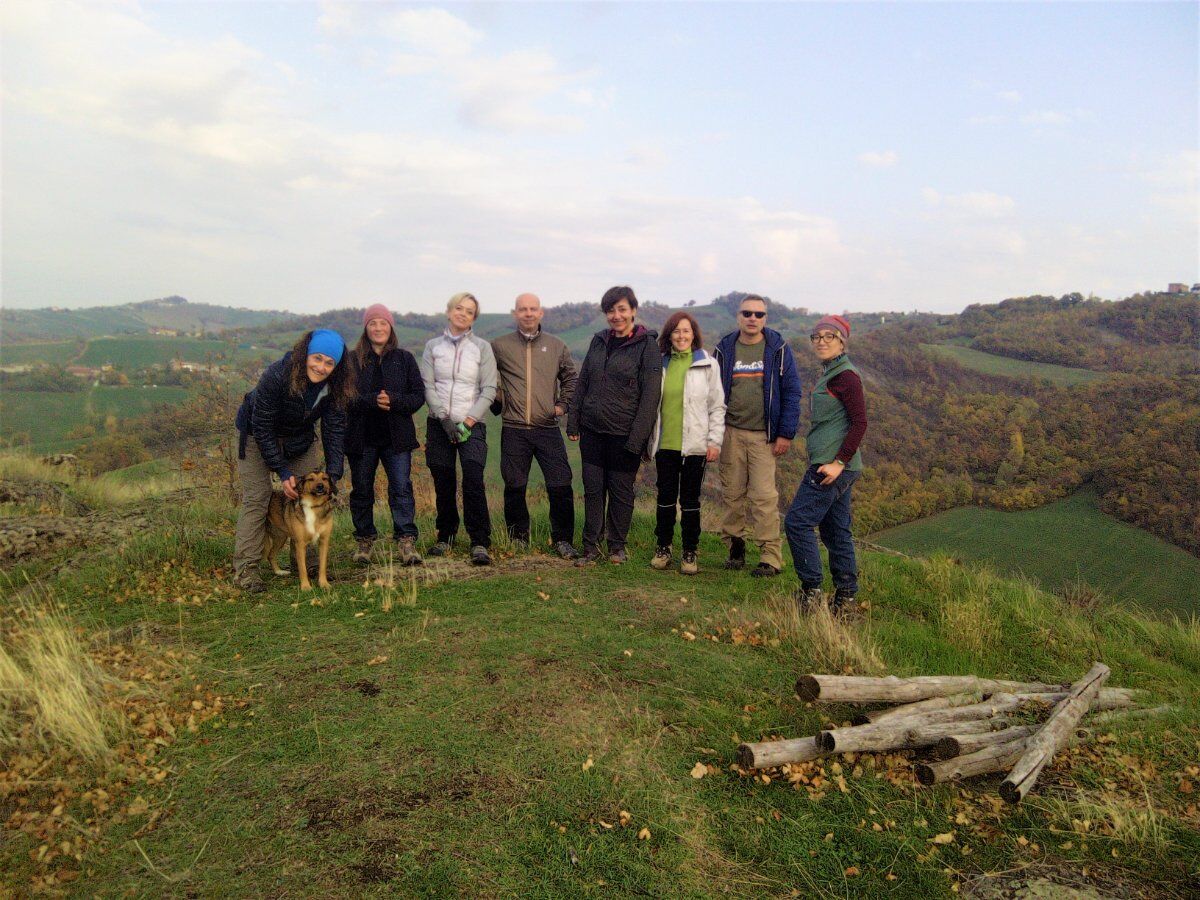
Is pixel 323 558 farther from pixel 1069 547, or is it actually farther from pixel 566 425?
pixel 1069 547

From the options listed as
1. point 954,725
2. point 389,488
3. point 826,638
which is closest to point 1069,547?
point 826,638

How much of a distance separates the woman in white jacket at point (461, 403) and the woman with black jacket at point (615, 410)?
100cm

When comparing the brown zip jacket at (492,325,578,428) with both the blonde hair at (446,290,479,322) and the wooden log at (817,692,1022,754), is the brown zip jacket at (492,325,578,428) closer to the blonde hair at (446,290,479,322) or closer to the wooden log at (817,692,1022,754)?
the blonde hair at (446,290,479,322)

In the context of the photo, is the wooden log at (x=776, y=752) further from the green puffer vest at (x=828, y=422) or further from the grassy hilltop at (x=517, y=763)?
the green puffer vest at (x=828, y=422)

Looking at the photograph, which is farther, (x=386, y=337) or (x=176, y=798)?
(x=386, y=337)

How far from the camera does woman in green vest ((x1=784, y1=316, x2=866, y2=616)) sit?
5004 millimetres

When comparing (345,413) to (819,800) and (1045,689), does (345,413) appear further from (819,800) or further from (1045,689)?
(1045,689)

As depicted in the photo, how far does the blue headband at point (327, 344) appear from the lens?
5.14 meters

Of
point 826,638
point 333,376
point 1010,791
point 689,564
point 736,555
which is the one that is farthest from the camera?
point 736,555

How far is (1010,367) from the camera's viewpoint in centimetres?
3388

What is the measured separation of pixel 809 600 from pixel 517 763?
301 cm

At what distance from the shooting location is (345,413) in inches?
227

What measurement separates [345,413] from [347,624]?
2006 mm

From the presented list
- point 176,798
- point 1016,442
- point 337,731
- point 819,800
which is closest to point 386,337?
point 337,731
